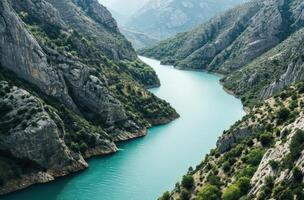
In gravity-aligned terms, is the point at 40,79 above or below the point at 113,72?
below

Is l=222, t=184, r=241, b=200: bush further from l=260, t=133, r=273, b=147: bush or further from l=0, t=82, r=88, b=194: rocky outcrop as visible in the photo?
l=0, t=82, r=88, b=194: rocky outcrop

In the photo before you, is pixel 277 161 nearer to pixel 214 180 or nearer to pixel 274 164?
pixel 274 164

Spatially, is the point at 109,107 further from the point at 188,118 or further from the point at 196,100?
the point at 196,100

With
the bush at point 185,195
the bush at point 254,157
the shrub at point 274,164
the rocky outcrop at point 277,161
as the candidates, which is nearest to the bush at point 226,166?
the bush at point 254,157

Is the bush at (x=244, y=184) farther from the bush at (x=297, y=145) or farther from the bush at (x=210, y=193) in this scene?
the bush at (x=297, y=145)

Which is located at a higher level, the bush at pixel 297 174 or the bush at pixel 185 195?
the bush at pixel 297 174

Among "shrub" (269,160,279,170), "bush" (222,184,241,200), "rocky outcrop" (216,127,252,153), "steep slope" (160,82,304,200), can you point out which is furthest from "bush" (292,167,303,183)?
"rocky outcrop" (216,127,252,153)

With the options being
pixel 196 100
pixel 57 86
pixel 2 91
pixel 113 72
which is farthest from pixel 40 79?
pixel 196 100
